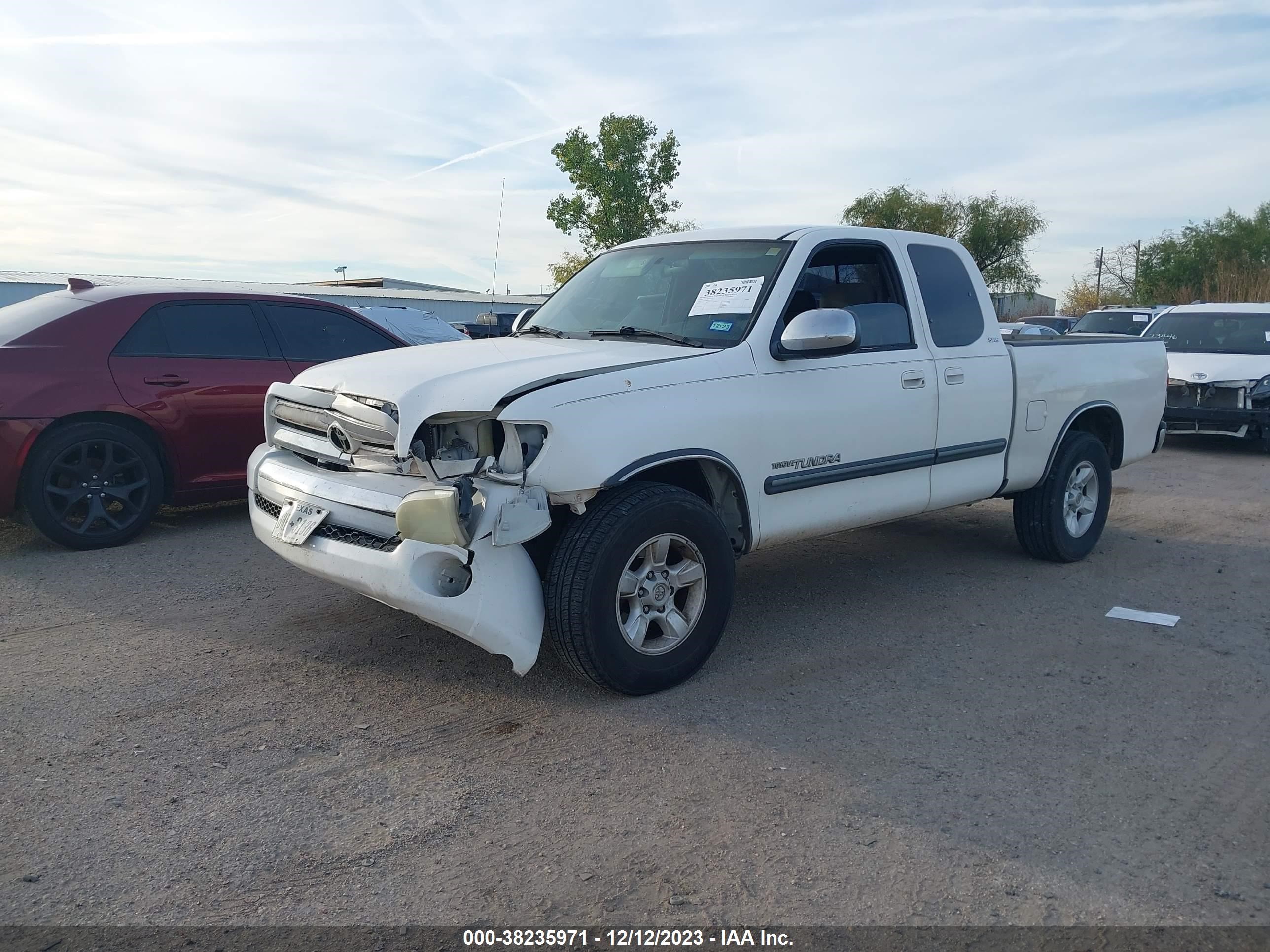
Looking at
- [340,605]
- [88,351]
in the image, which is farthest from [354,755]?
[88,351]

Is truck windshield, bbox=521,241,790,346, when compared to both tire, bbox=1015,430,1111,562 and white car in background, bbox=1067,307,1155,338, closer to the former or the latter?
tire, bbox=1015,430,1111,562

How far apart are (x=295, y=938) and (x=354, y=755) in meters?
1.03

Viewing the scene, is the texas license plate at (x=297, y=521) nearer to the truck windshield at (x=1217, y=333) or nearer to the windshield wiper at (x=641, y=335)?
the windshield wiper at (x=641, y=335)

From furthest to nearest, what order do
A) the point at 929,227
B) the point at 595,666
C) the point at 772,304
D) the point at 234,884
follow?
the point at 929,227
the point at 772,304
the point at 595,666
the point at 234,884

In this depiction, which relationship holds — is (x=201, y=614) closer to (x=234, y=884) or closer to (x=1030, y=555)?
(x=234, y=884)

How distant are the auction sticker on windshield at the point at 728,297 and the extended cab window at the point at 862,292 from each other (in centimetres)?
20

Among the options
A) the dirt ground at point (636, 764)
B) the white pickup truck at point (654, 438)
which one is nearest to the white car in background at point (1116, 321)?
the white pickup truck at point (654, 438)

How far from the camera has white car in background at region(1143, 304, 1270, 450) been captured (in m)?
11.3

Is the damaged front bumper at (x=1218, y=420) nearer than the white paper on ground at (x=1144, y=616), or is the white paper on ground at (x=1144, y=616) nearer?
the white paper on ground at (x=1144, y=616)

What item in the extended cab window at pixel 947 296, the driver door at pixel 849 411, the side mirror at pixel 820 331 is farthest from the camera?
the extended cab window at pixel 947 296

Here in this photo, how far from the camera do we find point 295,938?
256 centimetres

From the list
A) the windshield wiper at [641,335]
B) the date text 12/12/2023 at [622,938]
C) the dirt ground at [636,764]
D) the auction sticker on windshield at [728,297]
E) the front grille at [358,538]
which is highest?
the auction sticker on windshield at [728,297]

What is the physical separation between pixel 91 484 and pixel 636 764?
4.25m

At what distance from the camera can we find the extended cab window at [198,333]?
6570mm
